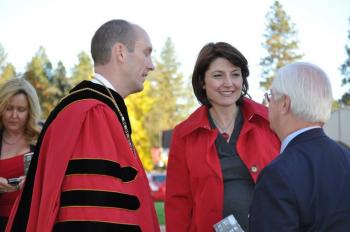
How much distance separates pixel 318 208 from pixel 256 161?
5.12ft

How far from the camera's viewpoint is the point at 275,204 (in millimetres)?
2426

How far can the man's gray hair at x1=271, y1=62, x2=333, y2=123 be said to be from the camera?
8.54 feet

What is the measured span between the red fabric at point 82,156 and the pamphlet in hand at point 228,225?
23.1 inches

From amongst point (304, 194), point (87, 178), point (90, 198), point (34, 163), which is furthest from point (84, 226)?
point (304, 194)

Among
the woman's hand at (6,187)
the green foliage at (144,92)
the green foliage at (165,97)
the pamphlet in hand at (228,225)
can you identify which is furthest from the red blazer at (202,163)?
the green foliage at (165,97)

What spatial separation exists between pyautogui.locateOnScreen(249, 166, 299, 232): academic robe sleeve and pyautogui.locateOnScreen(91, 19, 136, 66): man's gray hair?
1.42 meters

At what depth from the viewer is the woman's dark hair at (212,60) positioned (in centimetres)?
427

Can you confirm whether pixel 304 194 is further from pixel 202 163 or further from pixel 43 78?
pixel 43 78

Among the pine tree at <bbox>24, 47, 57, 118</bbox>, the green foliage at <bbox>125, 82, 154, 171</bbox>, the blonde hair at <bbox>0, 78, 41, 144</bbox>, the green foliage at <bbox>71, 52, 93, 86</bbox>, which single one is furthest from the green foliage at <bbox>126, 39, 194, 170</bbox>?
the blonde hair at <bbox>0, 78, 41, 144</bbox>

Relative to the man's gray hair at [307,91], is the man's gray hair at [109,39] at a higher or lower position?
higher

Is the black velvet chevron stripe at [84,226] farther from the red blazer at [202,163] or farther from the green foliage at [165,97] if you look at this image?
the green foliage at [165,97]

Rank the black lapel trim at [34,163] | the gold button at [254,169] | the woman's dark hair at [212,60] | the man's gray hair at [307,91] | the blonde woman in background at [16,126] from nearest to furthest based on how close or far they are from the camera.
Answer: the man's gray hair at [307,91], the black lapel trim at [34,163], the gold button at [254,169], the woman's dark hair at [212,60], the blonde woman in background at [16,126]

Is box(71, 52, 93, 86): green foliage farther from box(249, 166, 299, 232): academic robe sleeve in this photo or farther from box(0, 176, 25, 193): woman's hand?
box(249, 166, 299, 232): academic robe sleeve

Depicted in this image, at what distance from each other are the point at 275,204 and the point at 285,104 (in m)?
0.53
